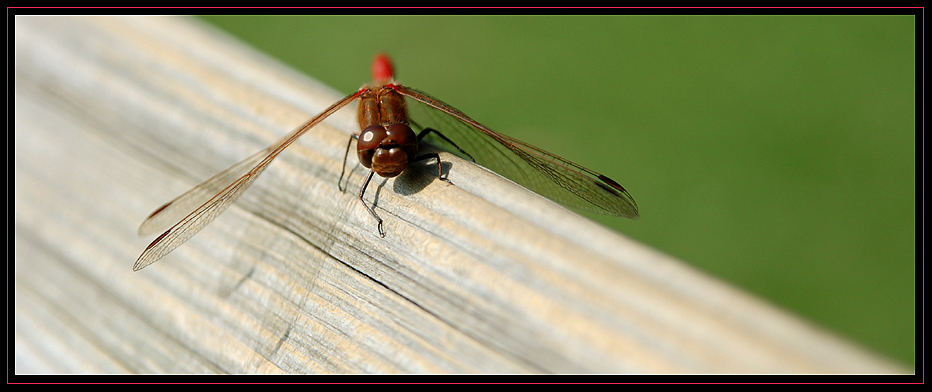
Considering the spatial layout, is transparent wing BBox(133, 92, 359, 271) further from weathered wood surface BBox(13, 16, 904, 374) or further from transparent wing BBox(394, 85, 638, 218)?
transparent wing BBox(394, 85, 638, 218)

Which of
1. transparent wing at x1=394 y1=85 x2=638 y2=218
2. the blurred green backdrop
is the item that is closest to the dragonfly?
transparent wing at x1=394 y1=85 x2=638 y2=218

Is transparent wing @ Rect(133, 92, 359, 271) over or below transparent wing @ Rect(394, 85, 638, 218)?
below

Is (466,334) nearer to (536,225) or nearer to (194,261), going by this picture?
(536,225)

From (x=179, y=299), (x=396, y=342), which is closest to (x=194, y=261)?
(x=179, y=299)

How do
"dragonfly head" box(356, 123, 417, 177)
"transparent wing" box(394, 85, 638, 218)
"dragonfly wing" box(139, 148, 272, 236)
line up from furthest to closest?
"transparent wing" box(394, 85, 638, 218) < "dragonfly head" box(356, 123, 417, 177) < "dragonfly wing" box(139, 148, 272, 236)

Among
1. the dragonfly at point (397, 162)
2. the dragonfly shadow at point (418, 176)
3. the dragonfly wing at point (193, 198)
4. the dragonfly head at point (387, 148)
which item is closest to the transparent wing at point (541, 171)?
the dragonfly at point (397, 162)

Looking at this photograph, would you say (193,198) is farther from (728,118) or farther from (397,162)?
(728,118)

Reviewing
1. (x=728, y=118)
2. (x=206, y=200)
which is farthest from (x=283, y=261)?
(x=728, y=118)
